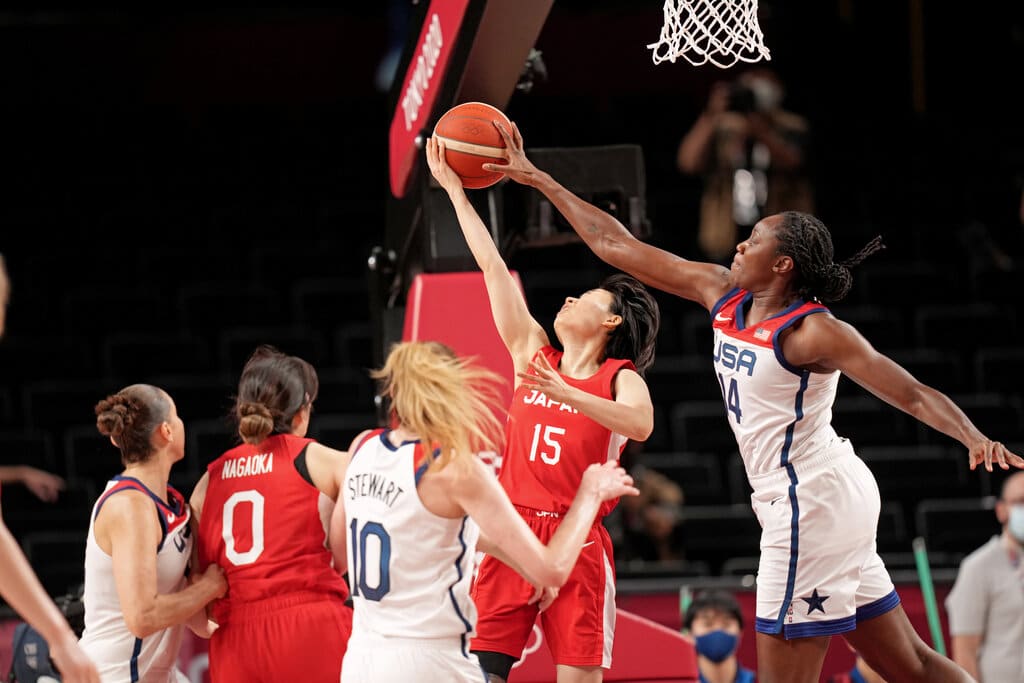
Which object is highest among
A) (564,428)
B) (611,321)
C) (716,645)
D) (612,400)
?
(611,321)

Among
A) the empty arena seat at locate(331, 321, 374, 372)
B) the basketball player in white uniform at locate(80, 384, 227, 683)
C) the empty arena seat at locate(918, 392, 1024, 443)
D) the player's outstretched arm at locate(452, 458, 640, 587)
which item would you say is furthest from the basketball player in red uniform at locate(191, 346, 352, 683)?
the empty arena seat at locate(918, 392, 1024, 443)

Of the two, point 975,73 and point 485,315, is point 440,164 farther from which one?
point 975,73

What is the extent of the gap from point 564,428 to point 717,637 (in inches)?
94.4

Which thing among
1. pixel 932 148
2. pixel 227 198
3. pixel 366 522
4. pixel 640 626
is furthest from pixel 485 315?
pixel 932 148

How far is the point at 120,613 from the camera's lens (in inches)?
177

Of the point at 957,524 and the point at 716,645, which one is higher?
the point at 957,524

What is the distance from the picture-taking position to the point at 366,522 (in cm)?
387

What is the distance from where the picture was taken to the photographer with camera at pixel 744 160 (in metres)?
11.4

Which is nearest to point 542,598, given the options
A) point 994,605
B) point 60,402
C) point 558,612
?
point 558,612

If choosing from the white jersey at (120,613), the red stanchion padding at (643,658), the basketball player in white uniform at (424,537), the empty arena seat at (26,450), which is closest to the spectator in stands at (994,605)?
the red stanchion padding at (643,658)

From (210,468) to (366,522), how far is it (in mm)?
1041

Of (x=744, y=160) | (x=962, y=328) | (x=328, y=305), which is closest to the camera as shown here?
(x=962, y=328)

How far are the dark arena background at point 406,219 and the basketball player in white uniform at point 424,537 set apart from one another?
7.54 feet

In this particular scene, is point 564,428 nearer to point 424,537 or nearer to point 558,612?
point 558,612
